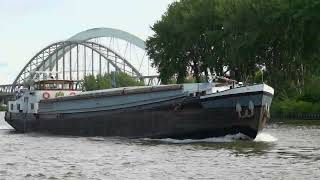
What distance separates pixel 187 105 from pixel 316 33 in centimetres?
3610

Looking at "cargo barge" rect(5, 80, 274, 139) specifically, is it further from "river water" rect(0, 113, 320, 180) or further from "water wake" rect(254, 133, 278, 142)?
"river water" rect(0, 113, 320, 180)

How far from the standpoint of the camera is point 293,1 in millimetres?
72875

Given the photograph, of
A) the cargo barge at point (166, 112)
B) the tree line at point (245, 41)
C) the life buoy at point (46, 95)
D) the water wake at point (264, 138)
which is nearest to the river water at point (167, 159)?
the water wake at point (264, 138)

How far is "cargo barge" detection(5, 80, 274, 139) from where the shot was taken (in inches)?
1480

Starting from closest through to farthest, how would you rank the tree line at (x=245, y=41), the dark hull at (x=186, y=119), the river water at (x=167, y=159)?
the river water at (x=167, y=159)
the dark hull at (x=186, y=119)
the tree line at (x=245, y=41)

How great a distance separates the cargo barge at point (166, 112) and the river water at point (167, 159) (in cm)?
99

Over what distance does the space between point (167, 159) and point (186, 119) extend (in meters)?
10.6

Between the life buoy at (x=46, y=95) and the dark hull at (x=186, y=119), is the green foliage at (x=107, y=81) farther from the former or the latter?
the dark hull at (x=186, y=119)

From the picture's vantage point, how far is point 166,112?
39625mm

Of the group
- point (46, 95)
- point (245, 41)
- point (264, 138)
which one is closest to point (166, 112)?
point (264, 138)

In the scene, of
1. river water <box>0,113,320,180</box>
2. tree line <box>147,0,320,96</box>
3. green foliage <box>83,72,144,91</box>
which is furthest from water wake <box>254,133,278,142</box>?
green foliage <box>83,72,144,91</box>

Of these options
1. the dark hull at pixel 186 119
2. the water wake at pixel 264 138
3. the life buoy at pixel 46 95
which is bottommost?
the water wake at pixel 264 138

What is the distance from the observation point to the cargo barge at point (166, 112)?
37.6 meters

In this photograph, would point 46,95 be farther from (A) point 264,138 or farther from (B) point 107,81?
(B) point 107,81
